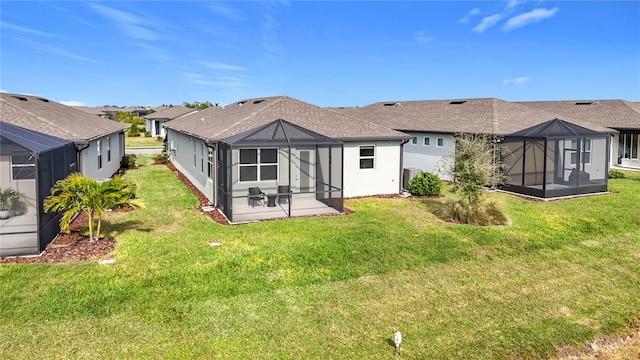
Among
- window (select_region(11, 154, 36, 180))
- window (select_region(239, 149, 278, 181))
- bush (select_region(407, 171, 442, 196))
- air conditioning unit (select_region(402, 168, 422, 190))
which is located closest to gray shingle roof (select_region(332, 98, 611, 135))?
air conditioning unit (select_region(402, 168, 422, 190))

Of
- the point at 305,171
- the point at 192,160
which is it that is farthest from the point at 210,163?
the point at 192,160

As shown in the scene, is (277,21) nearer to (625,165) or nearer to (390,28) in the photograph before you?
(390,28)

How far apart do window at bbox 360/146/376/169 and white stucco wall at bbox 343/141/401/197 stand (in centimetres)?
14

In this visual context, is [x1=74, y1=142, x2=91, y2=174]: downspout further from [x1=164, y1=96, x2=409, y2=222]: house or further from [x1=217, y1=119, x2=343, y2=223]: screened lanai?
[x1=217, y1=119, x2=343, y2=223]: screened lanai

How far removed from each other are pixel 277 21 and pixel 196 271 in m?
24.7

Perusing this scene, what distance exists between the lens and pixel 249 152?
1681 centimetres

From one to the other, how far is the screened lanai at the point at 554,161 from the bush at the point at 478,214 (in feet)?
17.3

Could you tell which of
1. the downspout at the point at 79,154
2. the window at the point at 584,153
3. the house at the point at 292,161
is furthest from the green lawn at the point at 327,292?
the window at the point at 584,153

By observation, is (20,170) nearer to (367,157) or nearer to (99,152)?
(99,152)

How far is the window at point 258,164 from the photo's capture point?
658 inches

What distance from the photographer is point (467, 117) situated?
2509cm

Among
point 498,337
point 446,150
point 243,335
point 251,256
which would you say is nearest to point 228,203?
point 251,256

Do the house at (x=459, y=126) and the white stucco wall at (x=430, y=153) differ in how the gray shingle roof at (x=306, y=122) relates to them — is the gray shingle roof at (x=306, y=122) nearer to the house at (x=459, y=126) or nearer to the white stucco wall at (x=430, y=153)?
the house at (x=459, y=126)

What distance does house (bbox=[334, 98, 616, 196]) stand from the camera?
21.6 m
